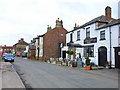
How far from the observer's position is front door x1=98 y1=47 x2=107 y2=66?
22.3 meters

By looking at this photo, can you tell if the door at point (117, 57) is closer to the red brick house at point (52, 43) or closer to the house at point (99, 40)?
the house at point (99, 40)

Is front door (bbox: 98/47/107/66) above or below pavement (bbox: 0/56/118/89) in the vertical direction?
above

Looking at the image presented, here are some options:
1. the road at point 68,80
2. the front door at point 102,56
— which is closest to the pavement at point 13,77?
the road at point 68,80

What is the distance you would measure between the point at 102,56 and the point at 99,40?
2.36 metres

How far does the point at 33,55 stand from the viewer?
2235 inches

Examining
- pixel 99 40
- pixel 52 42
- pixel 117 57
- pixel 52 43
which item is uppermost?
pixel 52 42

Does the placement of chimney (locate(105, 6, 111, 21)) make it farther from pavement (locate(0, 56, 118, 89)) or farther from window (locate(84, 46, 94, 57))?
pavement (locate(0, 56, 118, 89))

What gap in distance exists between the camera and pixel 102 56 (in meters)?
22.8

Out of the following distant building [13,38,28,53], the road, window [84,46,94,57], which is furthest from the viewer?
distant building [13,38,28,53]

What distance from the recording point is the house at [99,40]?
68.4ft

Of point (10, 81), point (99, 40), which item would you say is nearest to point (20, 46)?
point (99, 40)

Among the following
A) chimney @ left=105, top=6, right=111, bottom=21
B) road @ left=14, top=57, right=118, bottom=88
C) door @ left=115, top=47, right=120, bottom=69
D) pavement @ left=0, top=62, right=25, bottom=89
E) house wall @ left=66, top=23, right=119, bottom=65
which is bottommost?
road @ left=14, top=57, right=118, bottom=88

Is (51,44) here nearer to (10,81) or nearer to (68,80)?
(68,80)

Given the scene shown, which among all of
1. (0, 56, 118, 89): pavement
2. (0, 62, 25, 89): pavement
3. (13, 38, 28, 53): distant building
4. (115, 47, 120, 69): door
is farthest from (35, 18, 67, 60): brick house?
(13, 38, 28, 53): distant building
